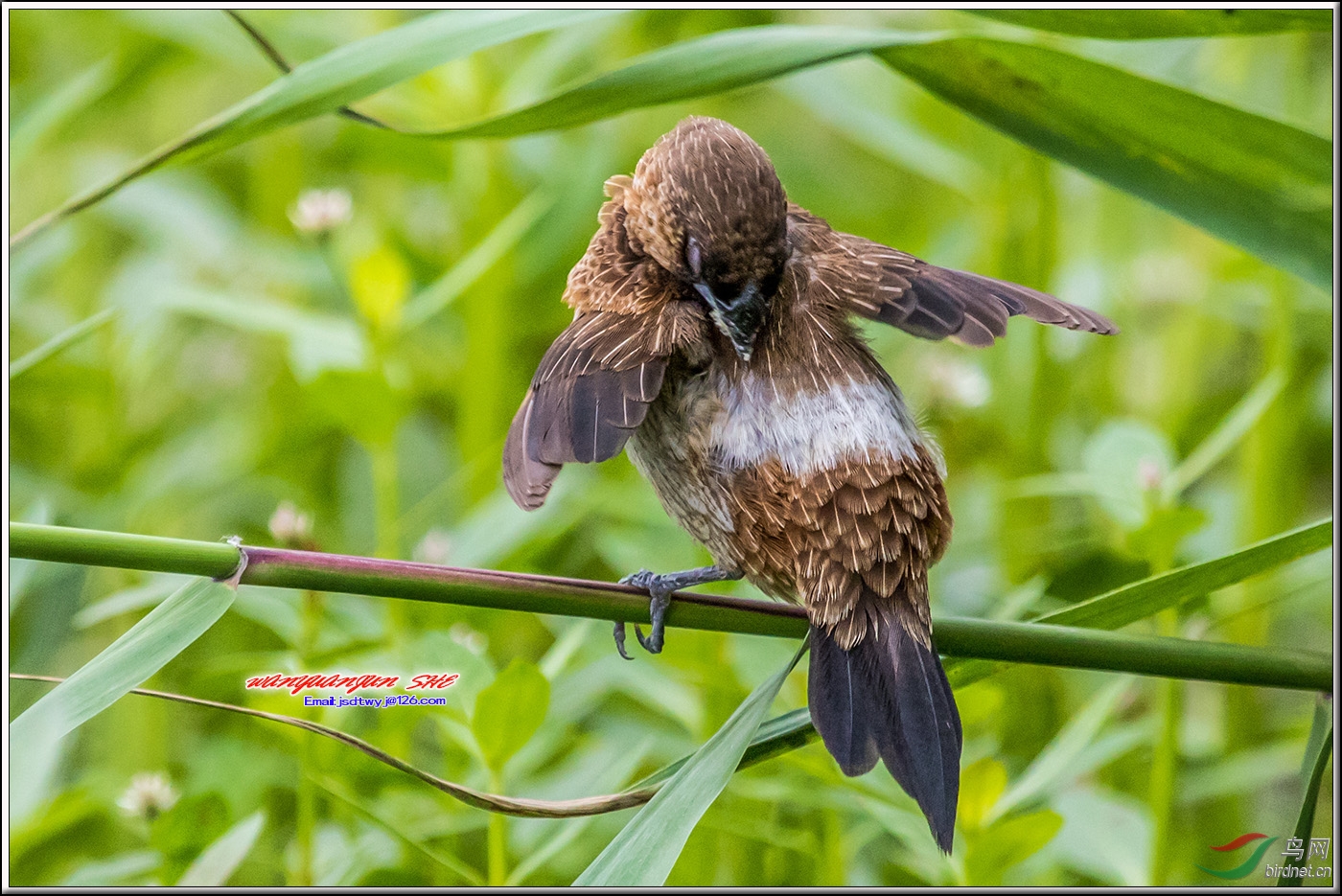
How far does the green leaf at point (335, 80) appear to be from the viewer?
3.86ft

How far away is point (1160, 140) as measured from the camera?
136 cm

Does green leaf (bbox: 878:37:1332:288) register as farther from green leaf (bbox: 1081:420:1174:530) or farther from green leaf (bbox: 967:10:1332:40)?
green leaf (bbox: 1081:420:1174:530)

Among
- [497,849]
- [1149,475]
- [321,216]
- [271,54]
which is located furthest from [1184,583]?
[321,216]

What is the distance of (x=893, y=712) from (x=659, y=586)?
288 mm

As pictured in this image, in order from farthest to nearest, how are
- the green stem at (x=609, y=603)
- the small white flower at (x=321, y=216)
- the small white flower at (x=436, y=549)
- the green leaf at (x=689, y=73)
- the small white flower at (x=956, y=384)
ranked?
the small white flower at (x=956, y=384) → the small white flower at (x=321, y=216) → the small white flower at (x=436, y=549) → the green leaf at (x=689, y=73) → the green stem at (x=609, y=603)

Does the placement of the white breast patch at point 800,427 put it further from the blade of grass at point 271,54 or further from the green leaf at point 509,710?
the blade of grass at point 271,54

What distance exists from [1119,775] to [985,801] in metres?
0.89

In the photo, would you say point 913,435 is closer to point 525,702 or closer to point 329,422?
point 525,702

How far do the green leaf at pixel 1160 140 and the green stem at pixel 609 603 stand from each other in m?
0.51

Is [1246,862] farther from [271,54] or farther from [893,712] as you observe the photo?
[271,54]

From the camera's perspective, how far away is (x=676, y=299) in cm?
130

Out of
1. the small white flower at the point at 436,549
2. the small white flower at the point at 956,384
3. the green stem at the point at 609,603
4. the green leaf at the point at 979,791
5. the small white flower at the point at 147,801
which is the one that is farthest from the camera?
the small white flower at the point at 956,384

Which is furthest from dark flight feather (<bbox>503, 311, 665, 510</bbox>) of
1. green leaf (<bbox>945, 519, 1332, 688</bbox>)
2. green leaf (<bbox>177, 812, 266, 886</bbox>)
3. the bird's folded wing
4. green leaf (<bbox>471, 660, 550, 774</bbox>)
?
green leaf (<bbox>177, 812, 266, 886</bbox>)

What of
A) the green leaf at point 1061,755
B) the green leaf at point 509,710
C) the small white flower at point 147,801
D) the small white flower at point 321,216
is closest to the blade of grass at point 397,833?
the green leaf at point 509,710
